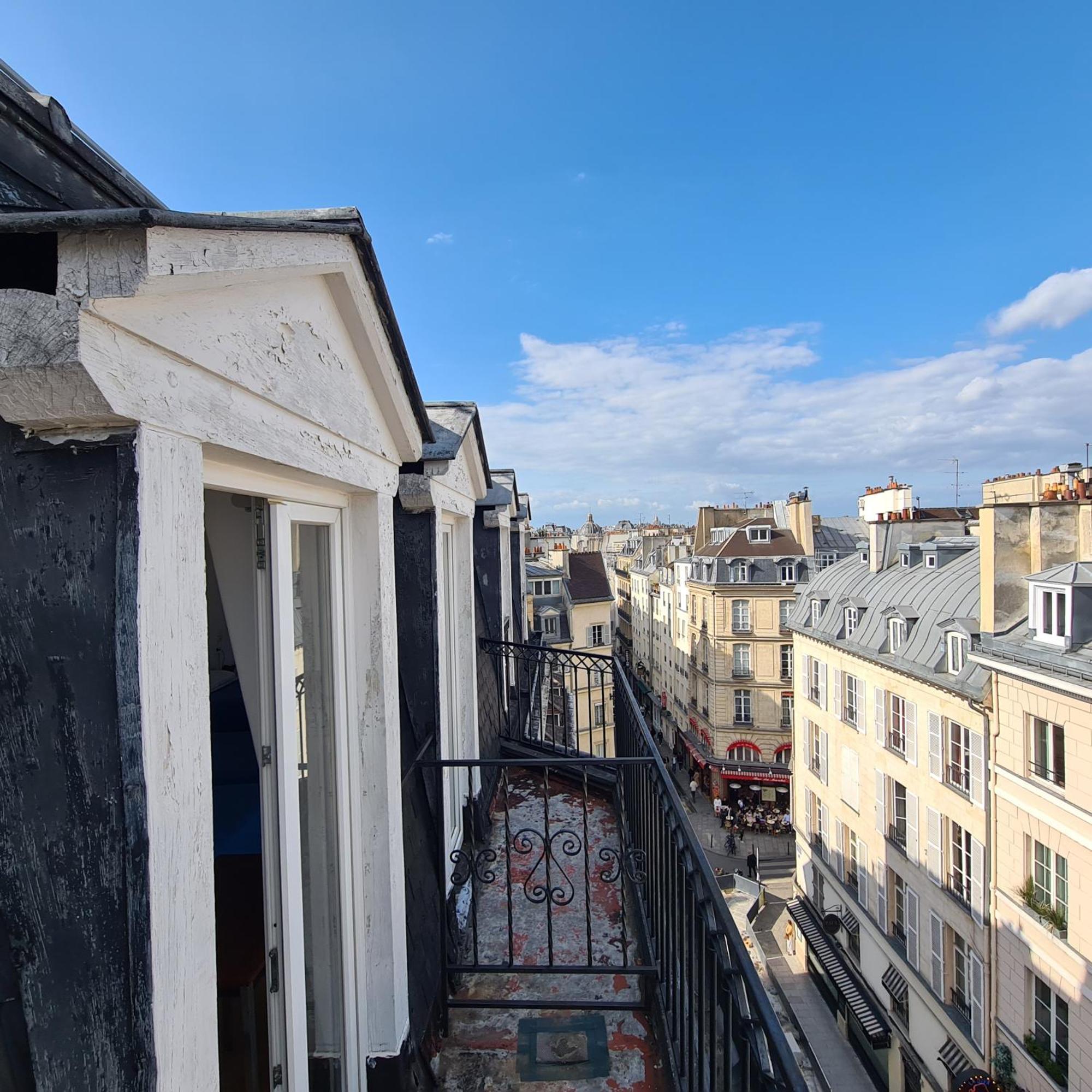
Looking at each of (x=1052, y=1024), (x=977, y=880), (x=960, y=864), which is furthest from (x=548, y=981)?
(x=960, y=864)

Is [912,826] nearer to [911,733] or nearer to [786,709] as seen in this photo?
[911,733]

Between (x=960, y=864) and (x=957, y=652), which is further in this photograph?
(x=957, y=652)

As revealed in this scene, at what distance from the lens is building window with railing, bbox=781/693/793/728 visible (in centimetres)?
2784

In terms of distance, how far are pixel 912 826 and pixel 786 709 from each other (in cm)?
1381

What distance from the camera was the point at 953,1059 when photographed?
12.5 metres

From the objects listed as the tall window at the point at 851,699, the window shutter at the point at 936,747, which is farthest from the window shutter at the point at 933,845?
the tall window at the point at 851,699

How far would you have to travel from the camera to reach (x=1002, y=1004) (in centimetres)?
1130

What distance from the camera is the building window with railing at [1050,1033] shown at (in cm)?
1002

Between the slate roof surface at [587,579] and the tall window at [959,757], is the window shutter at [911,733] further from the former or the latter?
the slate roof surface at [587,579]

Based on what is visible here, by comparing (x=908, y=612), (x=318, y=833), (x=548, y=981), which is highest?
(x=318, y=833)

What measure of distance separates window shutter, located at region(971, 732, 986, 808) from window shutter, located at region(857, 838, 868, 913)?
489 centimetres

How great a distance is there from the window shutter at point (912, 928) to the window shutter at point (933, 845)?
0.96 metres

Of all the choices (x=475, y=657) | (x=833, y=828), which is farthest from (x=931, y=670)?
(x=475, y=657)

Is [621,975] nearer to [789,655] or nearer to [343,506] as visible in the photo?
[343,506]
